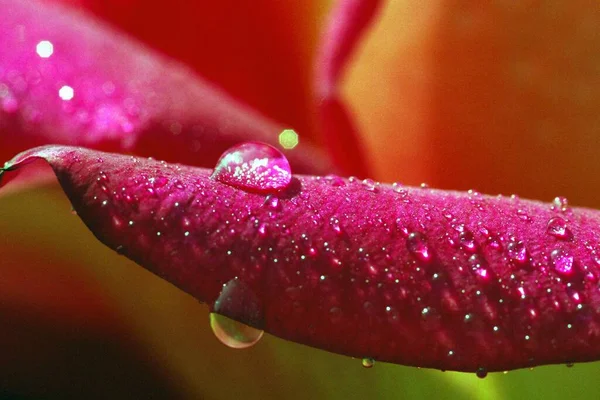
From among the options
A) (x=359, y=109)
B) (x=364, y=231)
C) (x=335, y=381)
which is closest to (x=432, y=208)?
(x=364, y=231)

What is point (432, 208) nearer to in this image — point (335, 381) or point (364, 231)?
point (364, 231)

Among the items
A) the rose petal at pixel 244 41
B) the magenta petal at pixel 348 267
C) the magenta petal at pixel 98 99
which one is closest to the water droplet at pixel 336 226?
the magenta petal at pixel 348 267

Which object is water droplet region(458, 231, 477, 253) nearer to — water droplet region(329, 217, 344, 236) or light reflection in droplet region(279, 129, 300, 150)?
Answer: water droplet region(329, 217, 344, 236)

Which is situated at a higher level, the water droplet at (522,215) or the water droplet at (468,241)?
the water droplet at (522,215)

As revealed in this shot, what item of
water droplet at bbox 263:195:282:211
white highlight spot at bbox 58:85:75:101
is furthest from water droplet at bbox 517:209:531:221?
white highlight spot at bbox 58:85:75:101

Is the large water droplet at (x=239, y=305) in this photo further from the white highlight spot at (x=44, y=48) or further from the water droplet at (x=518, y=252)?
the white highlight spot at (x=44, y=48)

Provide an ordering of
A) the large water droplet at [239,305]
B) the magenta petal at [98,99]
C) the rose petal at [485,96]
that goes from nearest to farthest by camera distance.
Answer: the large water droplet at [239,305] → the magenta petal at [98,99] → the rose petal at [485,96]

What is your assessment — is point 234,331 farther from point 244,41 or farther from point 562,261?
point 244,41
